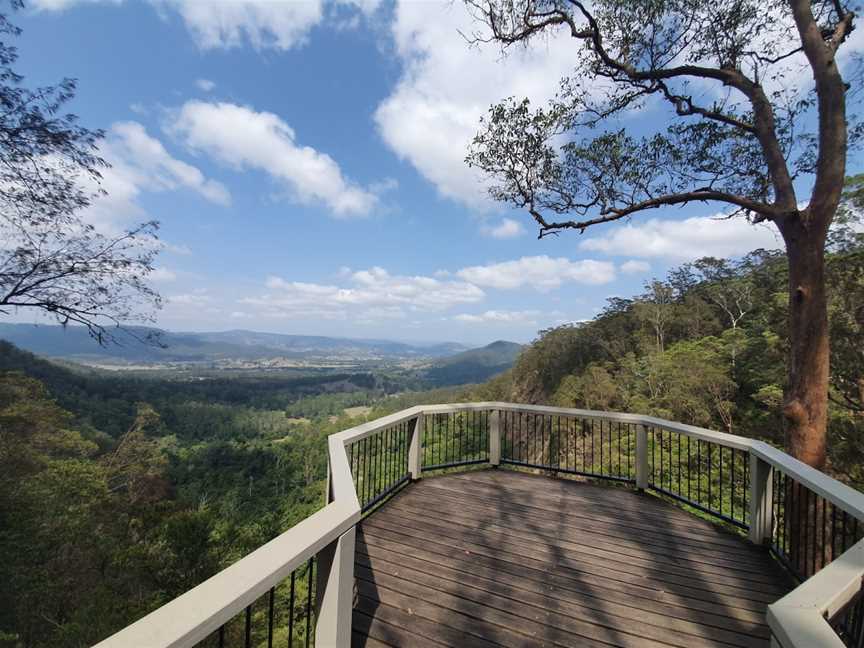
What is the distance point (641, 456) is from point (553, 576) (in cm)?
222

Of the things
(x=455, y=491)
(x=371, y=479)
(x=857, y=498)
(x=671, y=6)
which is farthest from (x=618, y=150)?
(x=371, y=479)

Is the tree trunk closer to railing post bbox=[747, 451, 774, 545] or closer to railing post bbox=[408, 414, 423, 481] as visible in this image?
railing post bbox=[747, 451, 774, 545]

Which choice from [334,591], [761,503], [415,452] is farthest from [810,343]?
[334,591]

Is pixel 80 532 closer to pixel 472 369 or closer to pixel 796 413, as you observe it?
pixel 796 413

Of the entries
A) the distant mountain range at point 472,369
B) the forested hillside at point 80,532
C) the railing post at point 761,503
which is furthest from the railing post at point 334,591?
the distant mountain range at point 472,369

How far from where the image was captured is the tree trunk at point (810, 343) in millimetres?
3543

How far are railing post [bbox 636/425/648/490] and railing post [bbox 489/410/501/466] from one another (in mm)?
1582

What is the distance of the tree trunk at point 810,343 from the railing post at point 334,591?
4.43 meters

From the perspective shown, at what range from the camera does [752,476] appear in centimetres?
301

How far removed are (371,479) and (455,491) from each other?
96cm

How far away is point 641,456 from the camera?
416cm

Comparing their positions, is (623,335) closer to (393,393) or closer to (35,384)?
(35,384)

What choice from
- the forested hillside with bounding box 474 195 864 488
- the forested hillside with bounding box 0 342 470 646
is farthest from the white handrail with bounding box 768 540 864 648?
the forested hillside with bounding box 0 342 470 646

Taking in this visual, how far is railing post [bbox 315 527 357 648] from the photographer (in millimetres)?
1589
